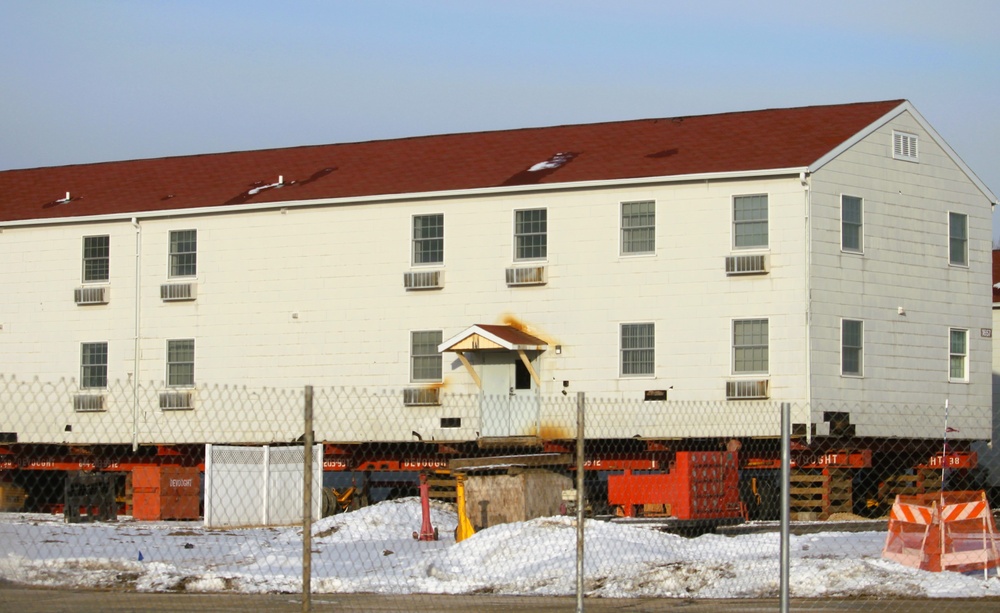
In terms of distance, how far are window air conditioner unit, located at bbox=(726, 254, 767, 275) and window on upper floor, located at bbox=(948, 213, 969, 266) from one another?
594 cm

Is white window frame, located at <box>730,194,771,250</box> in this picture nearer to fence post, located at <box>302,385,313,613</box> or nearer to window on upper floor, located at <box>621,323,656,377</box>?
window on upper floor, located at <box>621,323,656,377</box>

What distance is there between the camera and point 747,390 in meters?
32.8

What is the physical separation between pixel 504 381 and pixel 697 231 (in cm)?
583

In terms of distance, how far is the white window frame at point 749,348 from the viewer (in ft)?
108

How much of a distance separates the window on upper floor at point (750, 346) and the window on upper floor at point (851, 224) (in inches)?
108

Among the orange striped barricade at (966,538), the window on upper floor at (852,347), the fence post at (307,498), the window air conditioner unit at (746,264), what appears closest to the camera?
the fence post at (307,498)

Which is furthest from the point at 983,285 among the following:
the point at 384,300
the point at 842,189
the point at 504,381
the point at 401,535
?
the point at 401,535

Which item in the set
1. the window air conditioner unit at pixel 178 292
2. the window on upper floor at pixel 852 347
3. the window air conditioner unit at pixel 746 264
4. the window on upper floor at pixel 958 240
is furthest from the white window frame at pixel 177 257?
the window on upper floor at pixel 958 240

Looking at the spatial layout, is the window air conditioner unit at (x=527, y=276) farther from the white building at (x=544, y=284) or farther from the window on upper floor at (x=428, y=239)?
the window on upper floor at (x=428, y=239)

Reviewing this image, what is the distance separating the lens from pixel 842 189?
33.8 metres

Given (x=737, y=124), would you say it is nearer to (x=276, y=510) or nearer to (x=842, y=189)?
(x=842, y=189)

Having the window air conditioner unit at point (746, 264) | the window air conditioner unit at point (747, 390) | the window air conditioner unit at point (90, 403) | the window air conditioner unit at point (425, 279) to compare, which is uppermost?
the window air conditioner unit at point (746, 264)

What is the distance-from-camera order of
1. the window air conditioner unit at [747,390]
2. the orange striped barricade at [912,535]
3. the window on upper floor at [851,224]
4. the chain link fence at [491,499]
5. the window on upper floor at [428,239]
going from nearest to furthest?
the chain link fence at [491,499]
the orange striped barricade at [912,535]
the window air conditioner unit at [747,390]
the window on upper floor at [851,224]
the window on upper floor at [428,239]

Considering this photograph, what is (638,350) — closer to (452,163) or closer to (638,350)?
(638,350)
